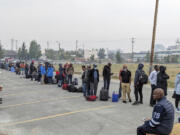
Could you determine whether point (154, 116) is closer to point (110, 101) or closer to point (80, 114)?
point (80, 114)

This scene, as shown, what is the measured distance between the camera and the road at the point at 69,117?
6094 mm

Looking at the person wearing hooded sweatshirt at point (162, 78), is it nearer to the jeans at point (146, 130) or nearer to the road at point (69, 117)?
the road at point (69, 117)

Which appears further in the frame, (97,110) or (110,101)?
(110,101)

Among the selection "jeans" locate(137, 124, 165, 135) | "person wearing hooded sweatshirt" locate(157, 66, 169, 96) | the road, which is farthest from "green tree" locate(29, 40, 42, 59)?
"jeans" locate(137, 124, 165, 135)

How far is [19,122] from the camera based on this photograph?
6863mm

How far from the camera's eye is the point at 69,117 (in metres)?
7.41

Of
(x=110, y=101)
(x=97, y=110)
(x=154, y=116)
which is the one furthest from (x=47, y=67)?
(x=154, y=116)

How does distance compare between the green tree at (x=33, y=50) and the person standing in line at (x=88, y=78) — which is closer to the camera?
the person standing in line at (x=88, y=78)

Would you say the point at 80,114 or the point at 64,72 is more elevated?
the point at 64,72

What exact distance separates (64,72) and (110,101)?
5.78 m

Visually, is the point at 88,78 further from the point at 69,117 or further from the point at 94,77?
the point at 69,117

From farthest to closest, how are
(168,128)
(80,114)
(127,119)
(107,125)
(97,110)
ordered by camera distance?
1. (97,110)
2. (80,114)
3. (127,119)
4. (107,125)
5. (168,128)

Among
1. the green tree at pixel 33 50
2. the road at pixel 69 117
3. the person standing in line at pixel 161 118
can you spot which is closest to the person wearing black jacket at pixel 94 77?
the road at pixel 69 117

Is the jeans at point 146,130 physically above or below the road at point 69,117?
above
